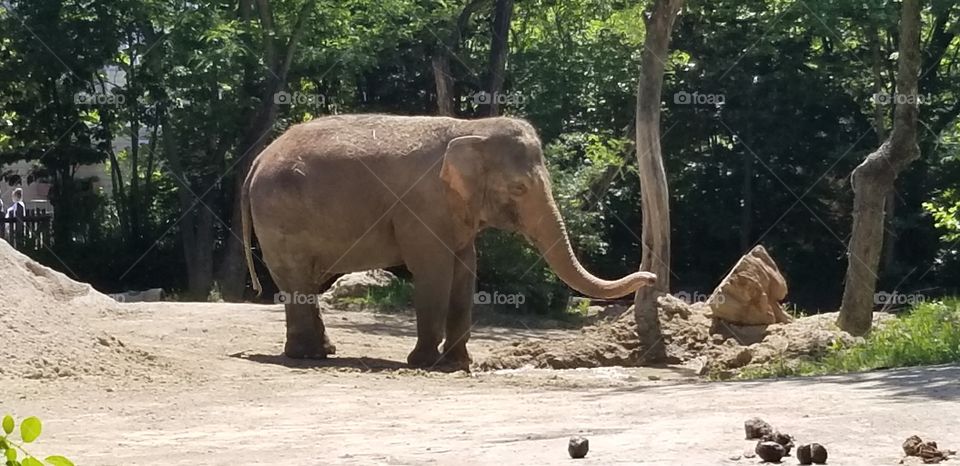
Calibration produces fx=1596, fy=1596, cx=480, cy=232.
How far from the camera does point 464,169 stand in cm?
1507

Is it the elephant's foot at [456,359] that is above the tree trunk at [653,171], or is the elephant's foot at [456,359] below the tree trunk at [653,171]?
below

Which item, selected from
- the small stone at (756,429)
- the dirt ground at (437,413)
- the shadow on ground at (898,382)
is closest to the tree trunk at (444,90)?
the dirt ground at (437,413)

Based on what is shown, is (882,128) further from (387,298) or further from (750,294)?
(750,294)

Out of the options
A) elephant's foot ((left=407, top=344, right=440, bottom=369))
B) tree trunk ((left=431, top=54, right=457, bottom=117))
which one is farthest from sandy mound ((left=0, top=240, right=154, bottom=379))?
tree trunk ((left=431, top=54, right=457, bottom=117))

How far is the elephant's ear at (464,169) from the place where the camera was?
15.1 m

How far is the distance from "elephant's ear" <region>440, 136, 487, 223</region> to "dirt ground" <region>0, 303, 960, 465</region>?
172 centimetres

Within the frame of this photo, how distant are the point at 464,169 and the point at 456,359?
1.95 meters

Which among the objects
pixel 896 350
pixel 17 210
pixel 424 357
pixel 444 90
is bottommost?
pixel 424 357

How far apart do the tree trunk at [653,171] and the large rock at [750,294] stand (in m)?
0.77

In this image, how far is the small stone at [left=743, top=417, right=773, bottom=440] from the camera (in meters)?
8.29

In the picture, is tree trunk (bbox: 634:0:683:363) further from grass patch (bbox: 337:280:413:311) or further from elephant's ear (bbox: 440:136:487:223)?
grass patch (bbox: 337:280:413:311)

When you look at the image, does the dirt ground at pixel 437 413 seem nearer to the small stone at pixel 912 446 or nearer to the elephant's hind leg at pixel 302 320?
the small stone at pixel 912 446

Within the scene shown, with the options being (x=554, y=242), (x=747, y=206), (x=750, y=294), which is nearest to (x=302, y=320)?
(x=554, y=242)

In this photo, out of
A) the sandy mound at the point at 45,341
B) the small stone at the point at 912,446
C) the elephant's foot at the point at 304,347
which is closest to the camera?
the small stone at the point at 912,446
